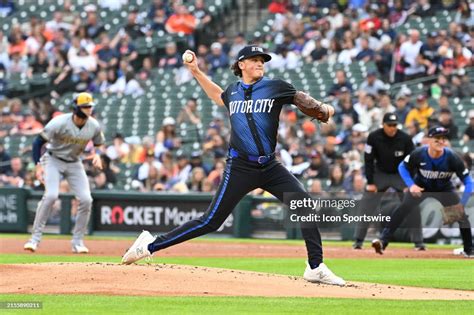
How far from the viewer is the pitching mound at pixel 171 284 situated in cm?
946

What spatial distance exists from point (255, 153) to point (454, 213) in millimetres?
5903

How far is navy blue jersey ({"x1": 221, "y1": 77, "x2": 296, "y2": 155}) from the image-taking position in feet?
32.3

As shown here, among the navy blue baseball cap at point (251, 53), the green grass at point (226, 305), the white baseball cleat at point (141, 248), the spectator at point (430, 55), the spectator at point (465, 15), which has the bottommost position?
the green grass at point (226, 305)

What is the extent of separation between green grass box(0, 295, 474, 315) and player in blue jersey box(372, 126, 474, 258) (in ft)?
18.1

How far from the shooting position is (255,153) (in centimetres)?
984

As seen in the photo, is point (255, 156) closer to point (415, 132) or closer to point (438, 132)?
point (438, 132)

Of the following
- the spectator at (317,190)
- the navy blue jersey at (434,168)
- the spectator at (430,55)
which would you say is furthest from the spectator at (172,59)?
the navy blue jersey at (434,168)

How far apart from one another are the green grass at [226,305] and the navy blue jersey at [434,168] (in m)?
5.58

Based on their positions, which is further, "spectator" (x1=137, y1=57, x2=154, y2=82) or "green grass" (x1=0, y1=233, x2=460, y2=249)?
"spectator" (x1=137, y1=57, x2=154, y2=82)

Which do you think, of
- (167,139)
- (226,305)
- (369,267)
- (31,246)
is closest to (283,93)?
(226,305)

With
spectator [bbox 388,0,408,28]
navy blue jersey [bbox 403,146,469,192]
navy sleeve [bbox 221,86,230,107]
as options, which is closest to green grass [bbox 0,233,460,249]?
navy blue jersey [bbox 403,146,469,192]

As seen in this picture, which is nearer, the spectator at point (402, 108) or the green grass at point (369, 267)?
the green grass at point (369, 267)

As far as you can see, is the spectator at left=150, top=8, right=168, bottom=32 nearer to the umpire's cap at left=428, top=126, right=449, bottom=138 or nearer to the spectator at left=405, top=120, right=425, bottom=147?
the spectator at left=405, top=120, right=425, bottom=147

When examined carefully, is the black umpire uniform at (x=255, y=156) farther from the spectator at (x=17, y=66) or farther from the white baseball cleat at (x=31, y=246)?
the spectator at (x=17, y=66)
